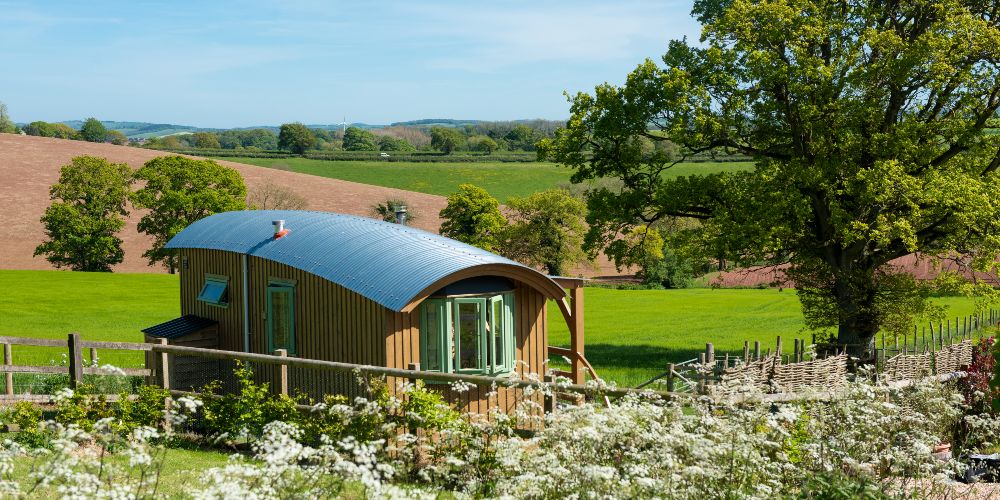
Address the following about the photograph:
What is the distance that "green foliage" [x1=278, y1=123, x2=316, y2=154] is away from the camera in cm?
13725

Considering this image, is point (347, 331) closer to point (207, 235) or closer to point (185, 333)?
point (185, 333)

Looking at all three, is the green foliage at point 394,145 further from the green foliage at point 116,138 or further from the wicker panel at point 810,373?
the wicker panel at point 810,373

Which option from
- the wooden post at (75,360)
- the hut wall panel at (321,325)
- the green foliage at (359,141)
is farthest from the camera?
the green foliage at (359,141)

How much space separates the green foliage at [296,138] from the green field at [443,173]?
12.0 m

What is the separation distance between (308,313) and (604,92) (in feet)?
49.5

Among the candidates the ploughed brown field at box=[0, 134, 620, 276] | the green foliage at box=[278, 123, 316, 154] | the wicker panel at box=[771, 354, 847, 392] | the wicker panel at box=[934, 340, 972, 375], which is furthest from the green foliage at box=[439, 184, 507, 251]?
the green foliage at box=[278, 123, 316, 154]

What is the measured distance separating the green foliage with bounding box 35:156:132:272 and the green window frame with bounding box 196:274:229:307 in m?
46.8

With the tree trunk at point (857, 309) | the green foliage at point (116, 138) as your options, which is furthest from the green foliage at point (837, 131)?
the green foliage at point (116, 138)

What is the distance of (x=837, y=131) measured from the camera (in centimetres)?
2534

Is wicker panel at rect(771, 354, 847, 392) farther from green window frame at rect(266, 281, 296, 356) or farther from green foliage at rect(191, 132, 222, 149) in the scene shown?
green foliage at rect(191, 132, 222, 149)

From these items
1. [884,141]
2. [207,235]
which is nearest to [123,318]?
[207,235]

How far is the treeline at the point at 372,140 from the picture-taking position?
5477 inches

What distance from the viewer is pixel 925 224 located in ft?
84.7

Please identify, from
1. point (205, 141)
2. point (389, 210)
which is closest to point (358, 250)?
point (389, 210)
